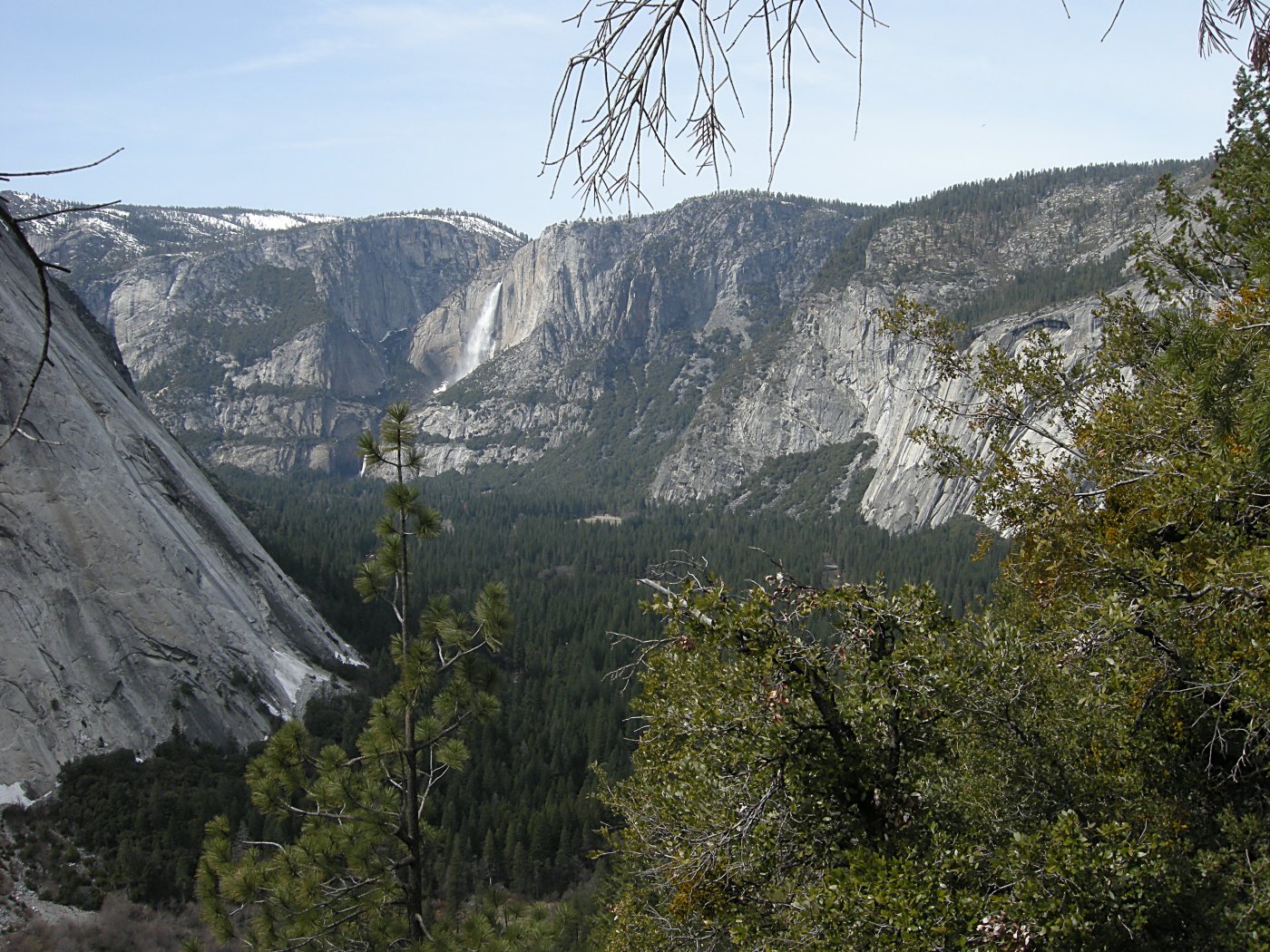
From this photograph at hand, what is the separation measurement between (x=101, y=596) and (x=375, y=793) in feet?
118

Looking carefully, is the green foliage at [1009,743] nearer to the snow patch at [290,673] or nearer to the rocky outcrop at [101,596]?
the rocky outcrop at [101,596]

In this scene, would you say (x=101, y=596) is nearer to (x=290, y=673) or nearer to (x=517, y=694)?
(x=290, y=673)

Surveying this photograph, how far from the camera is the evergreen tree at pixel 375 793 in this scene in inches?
348

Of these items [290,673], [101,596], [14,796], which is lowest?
[14,796]

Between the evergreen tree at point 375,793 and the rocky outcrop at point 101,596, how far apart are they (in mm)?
29072

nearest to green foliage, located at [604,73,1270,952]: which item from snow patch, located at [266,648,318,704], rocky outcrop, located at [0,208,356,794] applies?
rocky outcrop, located at [0,208,356,794]

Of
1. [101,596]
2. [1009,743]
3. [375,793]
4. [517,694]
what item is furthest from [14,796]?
[1009,743]

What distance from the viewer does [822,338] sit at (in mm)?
152375

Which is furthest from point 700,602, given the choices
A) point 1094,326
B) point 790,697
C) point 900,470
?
point 900,470

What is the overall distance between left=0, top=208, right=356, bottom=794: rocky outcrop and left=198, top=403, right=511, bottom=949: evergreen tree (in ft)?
95.4

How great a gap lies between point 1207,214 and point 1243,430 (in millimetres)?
5522

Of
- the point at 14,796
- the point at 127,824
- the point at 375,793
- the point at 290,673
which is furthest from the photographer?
the point at 290,673

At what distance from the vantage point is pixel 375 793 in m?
9.21

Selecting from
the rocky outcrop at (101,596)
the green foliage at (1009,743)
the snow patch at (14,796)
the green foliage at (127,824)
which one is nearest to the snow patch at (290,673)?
the rocky outcrop at (101,596)
